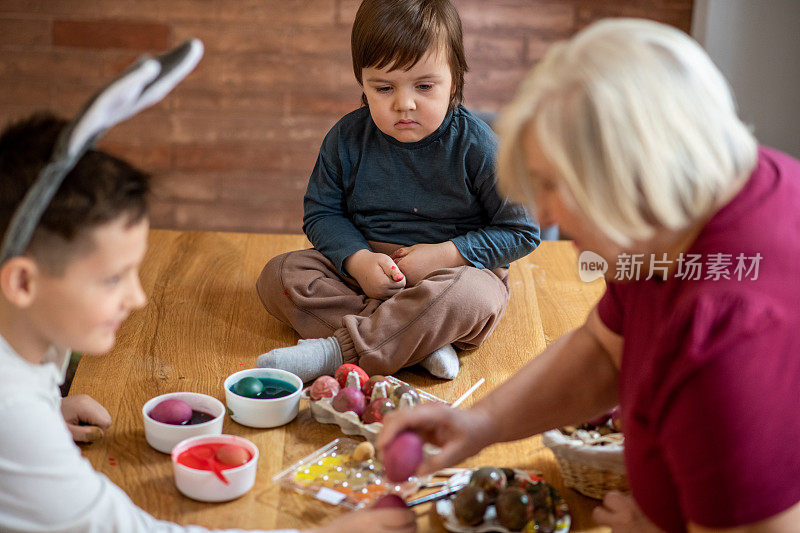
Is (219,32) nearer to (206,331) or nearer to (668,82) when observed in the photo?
(206,331)

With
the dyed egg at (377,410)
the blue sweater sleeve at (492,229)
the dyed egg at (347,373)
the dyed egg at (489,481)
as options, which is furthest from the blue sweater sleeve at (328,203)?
the dyed egg at (489,481)

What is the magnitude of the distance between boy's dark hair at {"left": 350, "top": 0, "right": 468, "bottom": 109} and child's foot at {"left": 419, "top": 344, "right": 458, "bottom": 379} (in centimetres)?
54

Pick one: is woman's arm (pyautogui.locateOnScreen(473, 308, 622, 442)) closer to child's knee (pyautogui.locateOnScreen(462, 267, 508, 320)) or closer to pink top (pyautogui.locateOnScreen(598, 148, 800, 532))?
pink top (pyautogui.locateOnScreen(598, 148, 800, 532))

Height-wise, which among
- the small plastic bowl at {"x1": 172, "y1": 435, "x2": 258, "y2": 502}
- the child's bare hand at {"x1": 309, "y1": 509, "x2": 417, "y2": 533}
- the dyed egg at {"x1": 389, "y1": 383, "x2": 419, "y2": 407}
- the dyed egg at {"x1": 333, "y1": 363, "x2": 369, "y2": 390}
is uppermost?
the child's bare hand at {"x1": 309, "y1": 509, "x2": 417, "y2": 533}

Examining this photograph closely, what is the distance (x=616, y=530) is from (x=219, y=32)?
2.24m

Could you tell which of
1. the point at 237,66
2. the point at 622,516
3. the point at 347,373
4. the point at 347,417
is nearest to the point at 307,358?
the point at 347,373

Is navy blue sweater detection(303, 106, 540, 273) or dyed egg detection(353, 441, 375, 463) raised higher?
navy blue sweater detection(303, 106, 540, 273)

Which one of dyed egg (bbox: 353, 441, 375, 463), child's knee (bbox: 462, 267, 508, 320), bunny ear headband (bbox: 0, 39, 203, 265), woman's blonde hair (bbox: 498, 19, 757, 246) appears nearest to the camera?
woman's blonde hair (bbox: 498, 19, 757, 246)

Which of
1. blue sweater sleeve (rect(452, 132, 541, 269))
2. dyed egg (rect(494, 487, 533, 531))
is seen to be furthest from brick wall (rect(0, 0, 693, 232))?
dyed egg (rect(494, 487, 533, 531))

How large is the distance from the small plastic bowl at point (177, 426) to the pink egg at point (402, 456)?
35 centimetres

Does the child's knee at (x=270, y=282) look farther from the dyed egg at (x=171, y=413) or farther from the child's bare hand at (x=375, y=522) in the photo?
the child's bare hand at (x=375, y=522)

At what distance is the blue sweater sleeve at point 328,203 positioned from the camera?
1.88m

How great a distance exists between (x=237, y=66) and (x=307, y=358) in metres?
1.60

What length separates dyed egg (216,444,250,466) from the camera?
4.14 ft
